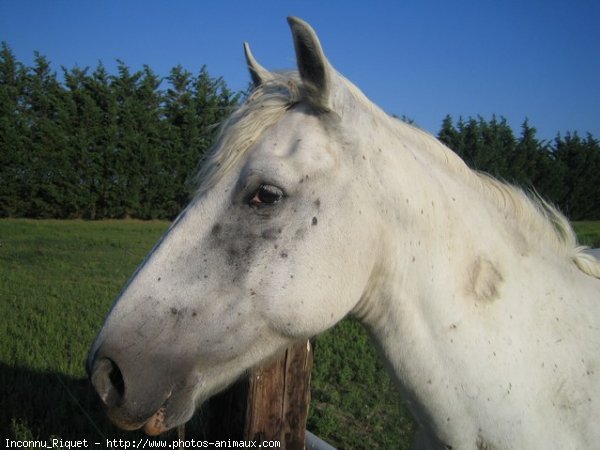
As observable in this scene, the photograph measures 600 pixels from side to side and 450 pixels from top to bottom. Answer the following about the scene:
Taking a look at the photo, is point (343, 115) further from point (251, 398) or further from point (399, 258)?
point (251, 398)

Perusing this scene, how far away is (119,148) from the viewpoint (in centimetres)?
2748

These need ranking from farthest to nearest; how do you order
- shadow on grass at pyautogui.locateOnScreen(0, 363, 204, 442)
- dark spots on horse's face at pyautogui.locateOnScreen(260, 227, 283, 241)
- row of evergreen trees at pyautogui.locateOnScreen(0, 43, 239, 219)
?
row of evergreen trees at pyautogui.locateOnScreen(0, 43, 239, 219) → shadow on grass at pyautogui.locateOnScreen(0, 363, 204, 442) → dark spots on horse's face at pyautogui.locateOnScreen(260, 227, 283, 241)

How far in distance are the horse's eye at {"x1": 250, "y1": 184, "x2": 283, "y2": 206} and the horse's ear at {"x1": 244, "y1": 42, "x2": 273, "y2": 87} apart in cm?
68

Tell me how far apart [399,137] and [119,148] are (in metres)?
28.3

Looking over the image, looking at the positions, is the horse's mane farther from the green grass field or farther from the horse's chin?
the green grass field

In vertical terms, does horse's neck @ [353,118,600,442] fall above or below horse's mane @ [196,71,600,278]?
below

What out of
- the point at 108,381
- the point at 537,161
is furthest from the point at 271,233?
the point at 537,161

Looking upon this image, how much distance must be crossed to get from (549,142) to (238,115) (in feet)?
118

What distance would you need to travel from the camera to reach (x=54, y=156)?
2616 cm

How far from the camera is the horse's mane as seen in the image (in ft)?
5.80

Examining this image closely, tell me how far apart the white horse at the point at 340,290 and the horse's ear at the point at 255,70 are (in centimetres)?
22

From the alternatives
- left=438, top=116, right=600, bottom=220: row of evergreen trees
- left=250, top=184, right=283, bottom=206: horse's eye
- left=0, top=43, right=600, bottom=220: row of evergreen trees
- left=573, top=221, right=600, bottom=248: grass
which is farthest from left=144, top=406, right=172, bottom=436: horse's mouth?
left=438, top=116, right=600, bottom=220: row of evergreen trees

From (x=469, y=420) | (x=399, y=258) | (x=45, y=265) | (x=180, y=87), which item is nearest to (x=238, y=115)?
(x=399, y=258)

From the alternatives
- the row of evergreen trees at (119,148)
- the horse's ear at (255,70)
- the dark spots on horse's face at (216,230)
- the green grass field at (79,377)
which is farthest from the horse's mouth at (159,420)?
the row of evergreen trees at (119,148)
